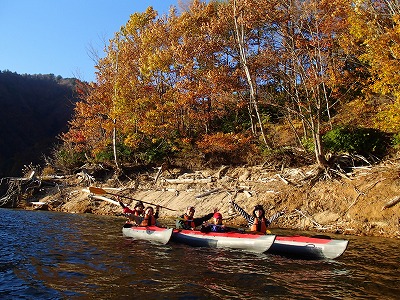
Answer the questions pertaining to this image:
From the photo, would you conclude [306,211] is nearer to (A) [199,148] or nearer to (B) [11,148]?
(A) [199,148]

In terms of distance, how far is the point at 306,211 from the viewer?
1684cm

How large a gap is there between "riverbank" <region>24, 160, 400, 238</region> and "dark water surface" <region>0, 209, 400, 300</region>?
203cm

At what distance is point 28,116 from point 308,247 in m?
77.7

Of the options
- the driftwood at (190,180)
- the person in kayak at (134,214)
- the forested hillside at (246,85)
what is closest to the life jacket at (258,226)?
the person in kayak at (134,214)

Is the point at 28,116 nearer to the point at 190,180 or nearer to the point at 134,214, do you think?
the point at 190,180

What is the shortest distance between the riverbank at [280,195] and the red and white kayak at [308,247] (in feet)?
15.6

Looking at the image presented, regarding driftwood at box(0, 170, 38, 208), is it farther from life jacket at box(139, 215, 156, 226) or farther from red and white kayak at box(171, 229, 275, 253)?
red and white kayak at box(171, 229, 275, 253)

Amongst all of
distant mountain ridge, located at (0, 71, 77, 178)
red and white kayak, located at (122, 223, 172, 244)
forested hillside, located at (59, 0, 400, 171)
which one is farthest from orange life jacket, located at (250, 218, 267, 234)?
distant mountain ridge, located at (0, 71, 77, 178)

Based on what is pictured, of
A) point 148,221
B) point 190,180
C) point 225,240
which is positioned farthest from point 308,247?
point 190,180

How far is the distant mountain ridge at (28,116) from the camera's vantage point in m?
65.8

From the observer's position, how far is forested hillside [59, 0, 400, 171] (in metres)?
18.5

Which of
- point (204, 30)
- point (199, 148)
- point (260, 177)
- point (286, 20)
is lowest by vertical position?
point (260, 177)

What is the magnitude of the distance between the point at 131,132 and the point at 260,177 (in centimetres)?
1146

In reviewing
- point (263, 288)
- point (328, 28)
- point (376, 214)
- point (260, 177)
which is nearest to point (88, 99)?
point (260, 177)
